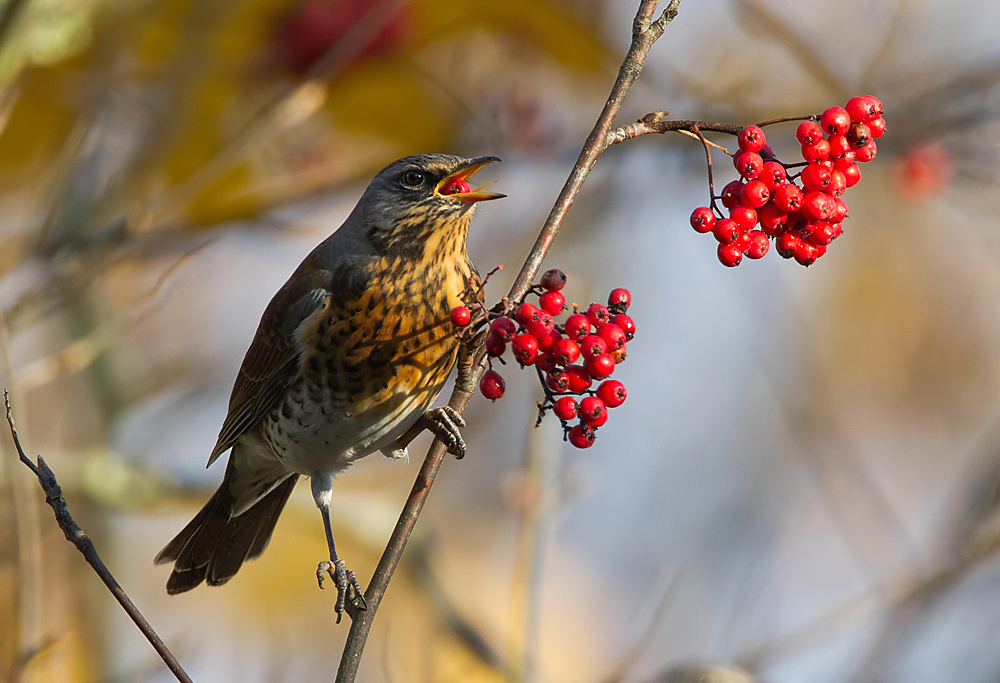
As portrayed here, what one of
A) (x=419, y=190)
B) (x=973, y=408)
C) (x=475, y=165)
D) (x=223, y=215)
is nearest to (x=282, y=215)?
(x=223, y=215)

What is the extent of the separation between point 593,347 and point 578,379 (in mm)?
77

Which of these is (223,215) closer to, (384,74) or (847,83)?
(384,74)

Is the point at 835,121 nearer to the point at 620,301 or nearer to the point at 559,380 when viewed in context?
the point at 620,301

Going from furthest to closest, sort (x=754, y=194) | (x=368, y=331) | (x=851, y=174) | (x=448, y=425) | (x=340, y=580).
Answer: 1. (x=368, y=331)
2. (x=340, y=580)
3. (x=448, y=425)
4. (x=851, y=174)
5. (x=754, y=194)

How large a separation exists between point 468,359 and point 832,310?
21.6 ft

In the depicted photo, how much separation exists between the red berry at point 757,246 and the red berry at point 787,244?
0.03 m

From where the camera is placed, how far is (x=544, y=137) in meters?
4.75

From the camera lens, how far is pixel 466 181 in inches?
123

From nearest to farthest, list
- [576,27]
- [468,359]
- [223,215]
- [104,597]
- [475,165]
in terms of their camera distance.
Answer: [468,359], [475,165], [223,215], [104,597], [576,27]

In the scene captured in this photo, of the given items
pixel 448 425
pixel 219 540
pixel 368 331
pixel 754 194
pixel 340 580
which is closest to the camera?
pixel 754 194

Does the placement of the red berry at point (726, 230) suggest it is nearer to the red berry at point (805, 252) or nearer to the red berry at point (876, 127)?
the red berry at point (805, 252)

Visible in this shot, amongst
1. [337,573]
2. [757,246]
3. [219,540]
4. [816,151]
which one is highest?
[816,151]

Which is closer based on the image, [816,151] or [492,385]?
[816,151]

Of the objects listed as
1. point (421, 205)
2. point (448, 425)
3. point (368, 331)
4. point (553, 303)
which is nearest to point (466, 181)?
point (421, 205)
